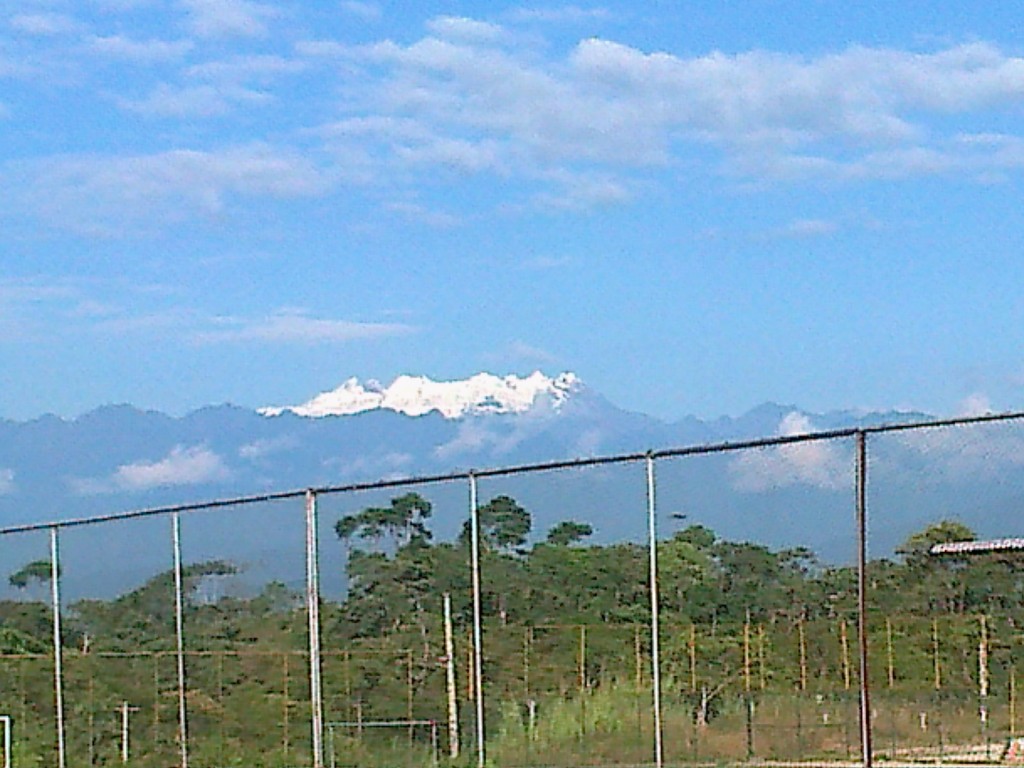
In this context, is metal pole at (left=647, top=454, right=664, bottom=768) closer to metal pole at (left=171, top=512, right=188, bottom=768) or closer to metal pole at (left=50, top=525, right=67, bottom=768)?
metal pole at (left=171, top=512, right=188, bottom=768)

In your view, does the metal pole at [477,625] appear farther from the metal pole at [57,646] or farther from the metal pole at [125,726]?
the metal pole at [57,646]

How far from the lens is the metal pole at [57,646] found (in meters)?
19.3

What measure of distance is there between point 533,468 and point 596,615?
1461 mm

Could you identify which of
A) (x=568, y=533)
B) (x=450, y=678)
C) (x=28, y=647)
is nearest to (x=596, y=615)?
(x=568, y=533)

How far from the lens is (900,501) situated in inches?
508

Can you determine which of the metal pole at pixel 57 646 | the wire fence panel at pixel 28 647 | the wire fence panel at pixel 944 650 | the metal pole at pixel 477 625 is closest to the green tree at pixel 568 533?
the metal pole at pixel 477 625

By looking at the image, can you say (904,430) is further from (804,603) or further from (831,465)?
(804,603)

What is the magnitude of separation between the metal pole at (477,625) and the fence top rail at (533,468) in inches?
9.9

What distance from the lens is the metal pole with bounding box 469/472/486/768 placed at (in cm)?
1531

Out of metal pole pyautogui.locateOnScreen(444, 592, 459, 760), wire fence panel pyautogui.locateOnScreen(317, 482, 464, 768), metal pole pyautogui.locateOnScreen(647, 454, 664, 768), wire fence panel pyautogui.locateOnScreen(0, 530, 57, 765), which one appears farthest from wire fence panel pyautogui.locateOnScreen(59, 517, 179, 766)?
metal pole pyautogui.locateOnScreen(647, 454, 664, 768)

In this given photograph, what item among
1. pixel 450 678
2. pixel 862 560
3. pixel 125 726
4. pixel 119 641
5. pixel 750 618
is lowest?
pixel 125 726

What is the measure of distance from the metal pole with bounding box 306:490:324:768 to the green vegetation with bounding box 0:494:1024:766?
0.70ft

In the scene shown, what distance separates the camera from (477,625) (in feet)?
50.5

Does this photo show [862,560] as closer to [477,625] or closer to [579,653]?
[579,653]
